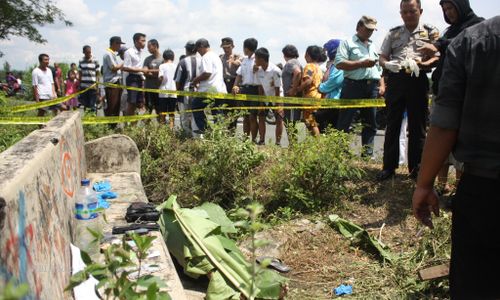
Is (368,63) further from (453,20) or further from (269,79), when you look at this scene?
(269,79)

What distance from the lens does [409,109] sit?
514cm

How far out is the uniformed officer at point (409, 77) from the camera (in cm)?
505

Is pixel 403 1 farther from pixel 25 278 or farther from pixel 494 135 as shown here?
pixel 25 278

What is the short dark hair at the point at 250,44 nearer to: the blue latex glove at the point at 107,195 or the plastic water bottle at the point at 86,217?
the blue latex glove at the point at 107,195

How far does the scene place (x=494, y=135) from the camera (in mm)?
1994

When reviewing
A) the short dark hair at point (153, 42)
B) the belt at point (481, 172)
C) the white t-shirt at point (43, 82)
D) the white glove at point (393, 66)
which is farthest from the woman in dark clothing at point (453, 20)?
the white t-shirt at point (43, 82)

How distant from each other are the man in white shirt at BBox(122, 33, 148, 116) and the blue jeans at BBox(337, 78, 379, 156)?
180 inches

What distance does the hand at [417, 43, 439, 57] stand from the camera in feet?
15.7

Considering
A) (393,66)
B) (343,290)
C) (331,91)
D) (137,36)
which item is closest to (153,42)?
(137,36)

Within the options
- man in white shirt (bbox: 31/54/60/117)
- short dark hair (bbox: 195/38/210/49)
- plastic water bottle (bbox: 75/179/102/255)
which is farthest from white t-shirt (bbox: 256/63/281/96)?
man in white shirt (bbox: 31/54/60/117)

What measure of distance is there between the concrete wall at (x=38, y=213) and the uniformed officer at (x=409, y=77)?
3.31 m

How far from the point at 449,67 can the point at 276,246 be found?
2722 mm

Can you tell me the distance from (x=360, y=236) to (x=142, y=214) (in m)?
1.91

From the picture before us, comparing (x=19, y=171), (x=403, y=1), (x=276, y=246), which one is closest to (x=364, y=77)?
(x=403, y=1)
